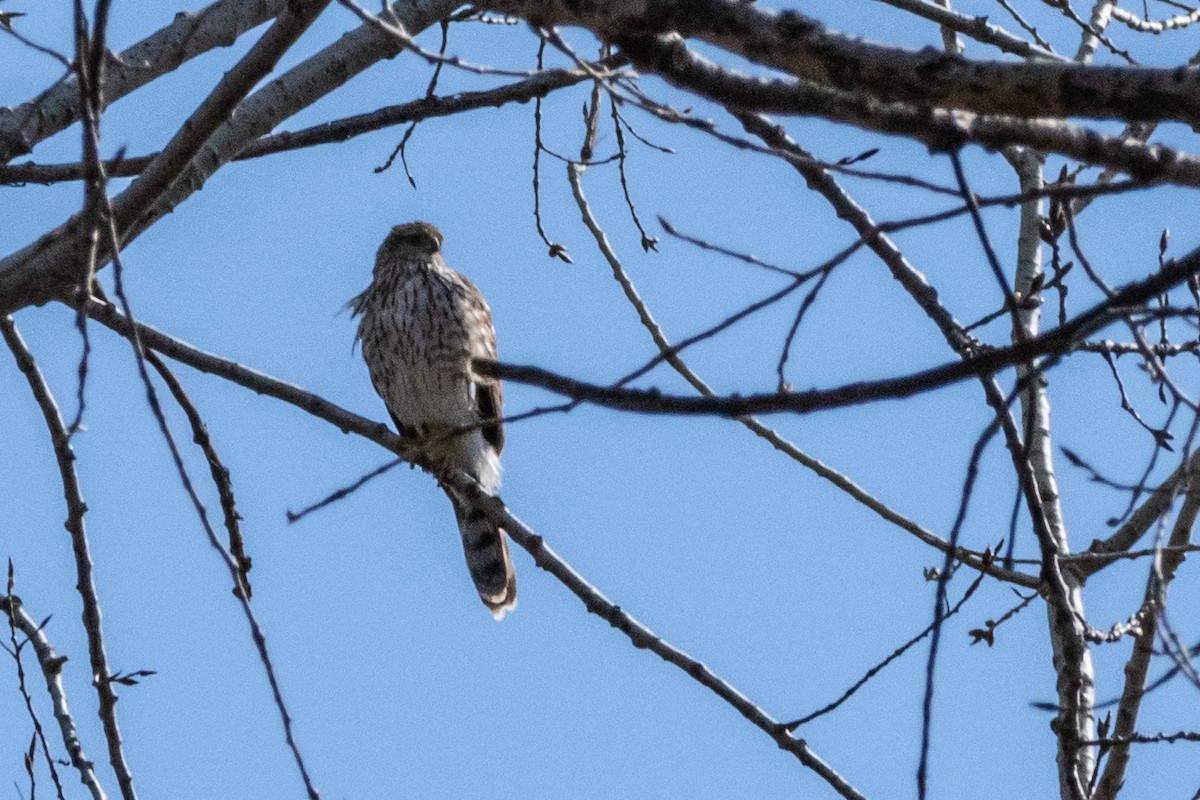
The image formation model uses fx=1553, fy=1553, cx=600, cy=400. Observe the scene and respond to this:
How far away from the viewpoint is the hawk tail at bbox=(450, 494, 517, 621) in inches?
264

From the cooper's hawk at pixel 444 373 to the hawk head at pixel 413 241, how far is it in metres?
0.15

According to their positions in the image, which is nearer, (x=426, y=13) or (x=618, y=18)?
(x=618, y=18)

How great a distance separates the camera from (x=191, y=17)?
3.72 metres

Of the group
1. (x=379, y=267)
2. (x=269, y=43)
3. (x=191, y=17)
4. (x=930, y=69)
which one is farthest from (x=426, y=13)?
(x=379, y=267)

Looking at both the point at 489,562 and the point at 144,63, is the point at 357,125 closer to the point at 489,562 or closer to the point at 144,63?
the point at 144,63

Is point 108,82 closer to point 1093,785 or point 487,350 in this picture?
point 1093,785

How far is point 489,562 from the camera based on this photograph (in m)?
6.74

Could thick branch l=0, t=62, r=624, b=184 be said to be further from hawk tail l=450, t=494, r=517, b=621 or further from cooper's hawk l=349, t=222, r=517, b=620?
hawk tail l=450, t=494, r=517, b=621

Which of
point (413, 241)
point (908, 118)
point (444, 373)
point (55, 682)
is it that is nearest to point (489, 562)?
point (444, 373)

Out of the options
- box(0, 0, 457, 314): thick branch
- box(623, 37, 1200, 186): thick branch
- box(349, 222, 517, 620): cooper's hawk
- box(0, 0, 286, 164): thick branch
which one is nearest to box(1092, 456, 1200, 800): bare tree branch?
box(623, 37, 1200, 186): thick branch

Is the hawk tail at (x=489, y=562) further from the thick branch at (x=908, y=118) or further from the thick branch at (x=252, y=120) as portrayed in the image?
the thick branch at (x=908, y=118)

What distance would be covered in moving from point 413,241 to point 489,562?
5.19 ft

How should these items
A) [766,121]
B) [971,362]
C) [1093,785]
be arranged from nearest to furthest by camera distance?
[971,362] < [1093,785] < [766,121]

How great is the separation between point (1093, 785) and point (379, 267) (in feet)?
15.7
